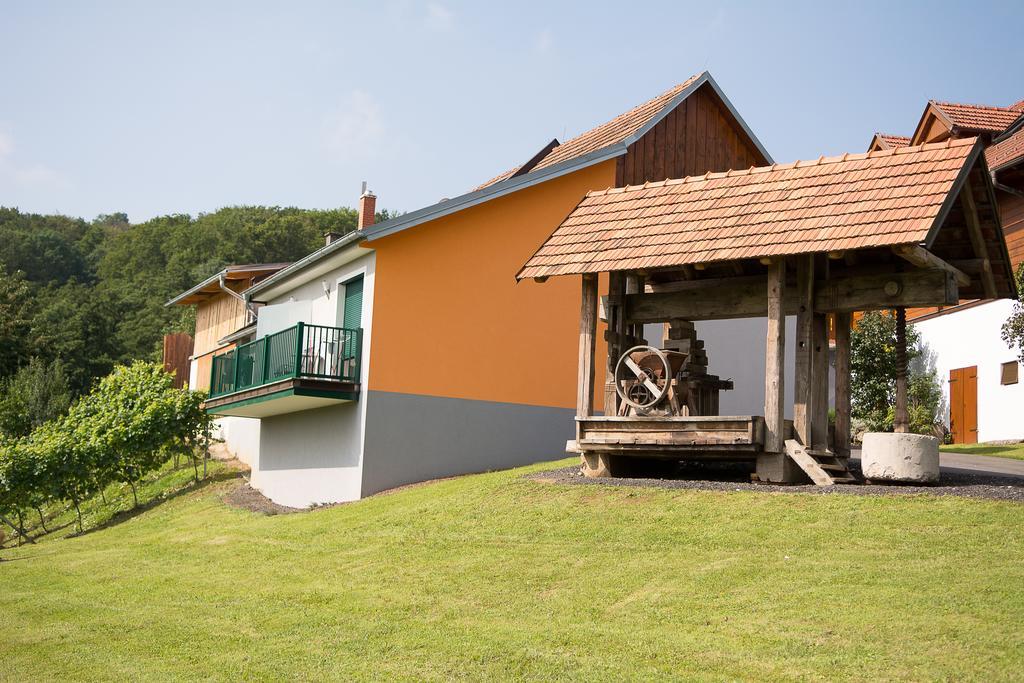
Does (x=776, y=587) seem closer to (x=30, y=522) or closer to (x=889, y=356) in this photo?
(x=889, y=356)

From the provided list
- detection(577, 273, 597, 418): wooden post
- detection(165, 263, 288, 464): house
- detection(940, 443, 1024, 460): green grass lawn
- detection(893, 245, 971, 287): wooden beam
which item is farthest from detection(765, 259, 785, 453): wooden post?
detection(165, 263, 288, 464): house

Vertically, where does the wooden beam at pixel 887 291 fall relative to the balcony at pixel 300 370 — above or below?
above

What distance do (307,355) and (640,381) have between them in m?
8.44

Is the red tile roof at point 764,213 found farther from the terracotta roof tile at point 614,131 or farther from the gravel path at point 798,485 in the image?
the terracotta roof tile at point 614,131

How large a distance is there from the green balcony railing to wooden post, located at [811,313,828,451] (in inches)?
382

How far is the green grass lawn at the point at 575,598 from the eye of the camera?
26.9ft

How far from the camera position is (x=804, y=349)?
13.9m

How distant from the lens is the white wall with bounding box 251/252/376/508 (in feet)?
68.7

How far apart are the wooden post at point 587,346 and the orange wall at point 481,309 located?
6043 millimetres

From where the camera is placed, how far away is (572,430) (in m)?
23.0

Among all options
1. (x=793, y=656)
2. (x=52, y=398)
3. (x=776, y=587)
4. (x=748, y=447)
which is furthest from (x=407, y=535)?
(x=52, y=398)

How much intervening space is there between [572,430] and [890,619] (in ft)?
48.5

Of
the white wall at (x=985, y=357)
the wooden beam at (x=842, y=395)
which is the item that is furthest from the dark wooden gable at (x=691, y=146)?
the wooden beam at (x=842, y=395)

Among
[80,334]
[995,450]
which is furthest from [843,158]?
[80,334]
